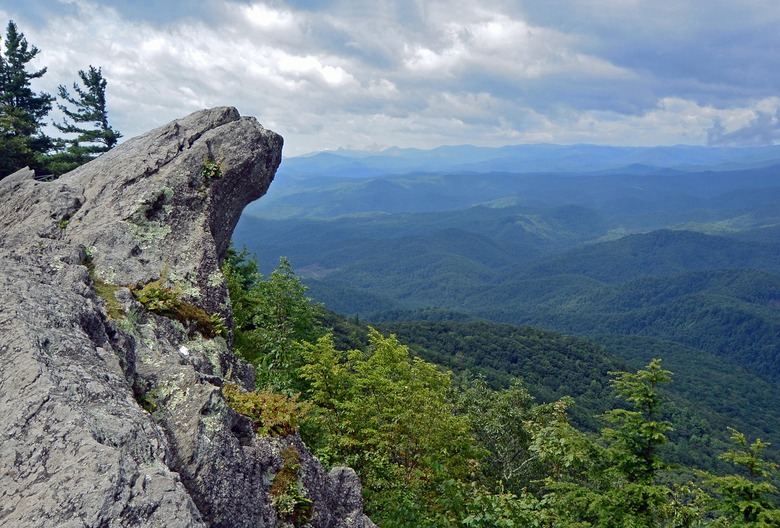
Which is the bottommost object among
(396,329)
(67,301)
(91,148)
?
(396,329)

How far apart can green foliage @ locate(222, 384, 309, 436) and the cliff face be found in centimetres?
22

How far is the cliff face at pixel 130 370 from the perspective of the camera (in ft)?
14.8

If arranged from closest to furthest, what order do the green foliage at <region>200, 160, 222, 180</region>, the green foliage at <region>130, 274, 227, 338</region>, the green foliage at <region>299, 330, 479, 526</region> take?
the green foliage at <region>130, 274, 227, 338</region> < the green foliage at <region>299, 330, 479, 526</region> < the green foliage at <region>200, 160, 222, 180</region>

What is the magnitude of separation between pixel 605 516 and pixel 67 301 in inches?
561

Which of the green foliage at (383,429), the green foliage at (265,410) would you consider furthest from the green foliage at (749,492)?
the green foliage at (265,410)

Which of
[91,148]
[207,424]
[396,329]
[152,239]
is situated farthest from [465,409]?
[396,329]

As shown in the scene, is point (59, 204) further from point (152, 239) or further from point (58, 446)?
point (58, 446)

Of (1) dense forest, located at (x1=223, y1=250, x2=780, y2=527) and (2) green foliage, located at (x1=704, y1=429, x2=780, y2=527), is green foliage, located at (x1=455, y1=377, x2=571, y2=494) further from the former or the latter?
(2) green foliage, located at (x1=704, y1=429, x2=780, y2=527)

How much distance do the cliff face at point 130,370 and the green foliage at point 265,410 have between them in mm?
221

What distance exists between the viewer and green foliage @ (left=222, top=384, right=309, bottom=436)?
24.8 ft

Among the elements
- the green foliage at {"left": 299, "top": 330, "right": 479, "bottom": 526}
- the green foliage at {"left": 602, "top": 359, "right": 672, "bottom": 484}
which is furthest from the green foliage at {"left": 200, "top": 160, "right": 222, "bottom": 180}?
the green foliage at {"left": 602, "top": 359, "right": 672, "bottom": 484}


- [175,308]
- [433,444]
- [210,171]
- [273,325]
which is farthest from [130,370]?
[273,325]

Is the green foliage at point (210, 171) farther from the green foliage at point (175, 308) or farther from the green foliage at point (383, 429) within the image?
the green foliage at point (383, 429)

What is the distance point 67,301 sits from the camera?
7.12 metres
